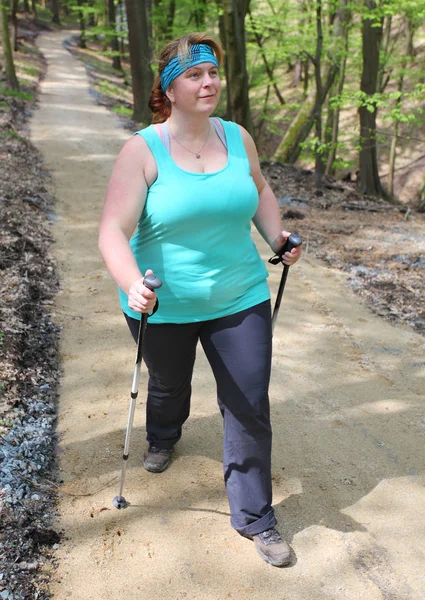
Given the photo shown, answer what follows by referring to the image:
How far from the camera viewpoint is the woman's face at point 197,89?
2635mm

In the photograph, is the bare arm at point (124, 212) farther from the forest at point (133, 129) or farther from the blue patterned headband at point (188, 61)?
the forest at point (133, 129)

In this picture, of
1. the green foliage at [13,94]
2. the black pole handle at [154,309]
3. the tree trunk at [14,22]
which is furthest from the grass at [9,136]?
the tree trunk at [14,22]

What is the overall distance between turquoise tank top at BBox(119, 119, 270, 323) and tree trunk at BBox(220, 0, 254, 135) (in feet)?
34.8

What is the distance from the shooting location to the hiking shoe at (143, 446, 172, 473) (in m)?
3.42

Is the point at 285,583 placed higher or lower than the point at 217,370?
lower

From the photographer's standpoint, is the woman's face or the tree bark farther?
the tree bark

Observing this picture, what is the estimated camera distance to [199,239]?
8.71 feet

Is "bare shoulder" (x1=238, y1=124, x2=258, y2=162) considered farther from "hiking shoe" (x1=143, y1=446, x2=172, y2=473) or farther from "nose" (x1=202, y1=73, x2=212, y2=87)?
"hiking shoe" (x1=143, y1=446, x2=172, y2=473)

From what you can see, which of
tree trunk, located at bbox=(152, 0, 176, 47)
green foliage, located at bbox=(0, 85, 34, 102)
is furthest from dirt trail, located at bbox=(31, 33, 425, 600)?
tree trunk, located at bbox=(152, 0, 176, 47)

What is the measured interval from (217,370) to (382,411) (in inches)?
74.2

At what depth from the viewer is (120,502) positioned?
3.13m

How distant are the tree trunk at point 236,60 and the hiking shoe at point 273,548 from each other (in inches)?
448

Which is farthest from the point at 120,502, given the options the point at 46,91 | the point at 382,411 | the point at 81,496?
the point at 46,91

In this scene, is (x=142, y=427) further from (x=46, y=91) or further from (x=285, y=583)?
(x=46, y=91)
